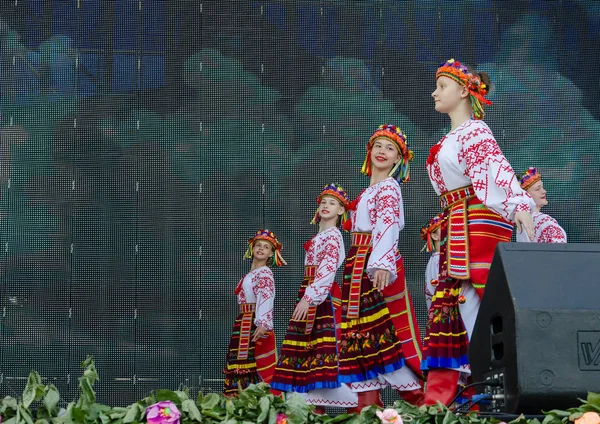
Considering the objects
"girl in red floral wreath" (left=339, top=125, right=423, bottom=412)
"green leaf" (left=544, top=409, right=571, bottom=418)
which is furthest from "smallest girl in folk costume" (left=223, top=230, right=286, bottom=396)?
"green leaf" (left=544, top=409, right=571, bottom=418)

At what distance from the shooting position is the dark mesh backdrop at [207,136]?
7316 millimetres

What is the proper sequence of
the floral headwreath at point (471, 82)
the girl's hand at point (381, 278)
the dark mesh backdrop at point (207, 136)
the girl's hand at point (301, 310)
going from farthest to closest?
the dark mesh backdrop at point (207, 136)
the girl's hand at point (301, 310)
the girl's hand at point (381, 278)
the floral headwreath at point (471, 82)

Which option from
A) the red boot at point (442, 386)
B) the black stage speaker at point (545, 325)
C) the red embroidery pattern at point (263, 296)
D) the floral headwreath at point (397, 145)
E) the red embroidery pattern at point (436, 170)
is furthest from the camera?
the red embroidery pattern at point (263, 296)

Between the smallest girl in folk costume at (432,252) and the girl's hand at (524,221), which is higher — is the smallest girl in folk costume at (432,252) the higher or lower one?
the higher one

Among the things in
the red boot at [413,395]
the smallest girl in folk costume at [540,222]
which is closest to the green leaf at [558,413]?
the red boot at [413,395]

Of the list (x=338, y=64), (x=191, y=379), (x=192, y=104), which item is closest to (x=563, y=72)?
(x=338, y=64)

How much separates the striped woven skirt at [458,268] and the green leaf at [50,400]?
1423mm

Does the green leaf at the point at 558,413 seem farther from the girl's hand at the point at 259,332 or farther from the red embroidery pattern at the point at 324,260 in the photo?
the girl's hand at the point at 259,332

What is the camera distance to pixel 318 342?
4.99m

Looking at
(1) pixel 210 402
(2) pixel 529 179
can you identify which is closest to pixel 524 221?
(1) pixel 210 402

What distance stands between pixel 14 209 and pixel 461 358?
518cm

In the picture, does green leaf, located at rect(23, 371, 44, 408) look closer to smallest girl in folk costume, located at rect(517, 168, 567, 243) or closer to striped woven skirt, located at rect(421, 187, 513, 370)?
striped woven skirt, located at rect(421, 187, 513, 370)

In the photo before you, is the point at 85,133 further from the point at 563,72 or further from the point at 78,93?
the point at 563,72

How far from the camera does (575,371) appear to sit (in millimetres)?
2246
